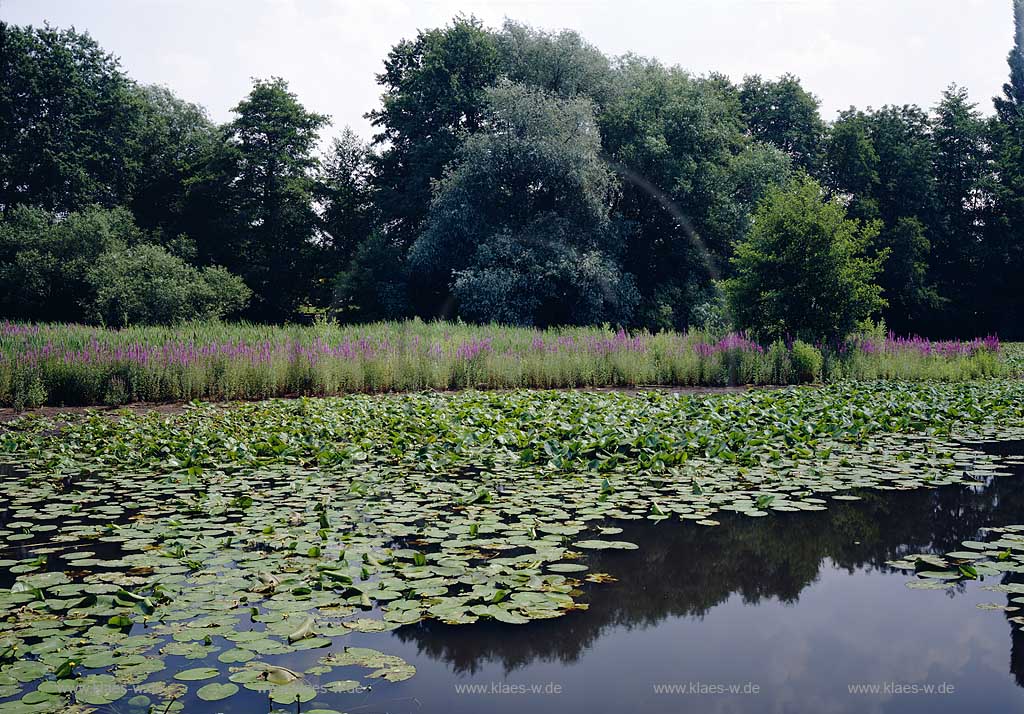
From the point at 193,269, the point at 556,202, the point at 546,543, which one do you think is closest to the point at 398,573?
the point at 546,543

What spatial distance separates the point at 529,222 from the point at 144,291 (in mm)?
12946

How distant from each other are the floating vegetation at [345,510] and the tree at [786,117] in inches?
1221

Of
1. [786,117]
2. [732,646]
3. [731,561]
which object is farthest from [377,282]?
[732,646]

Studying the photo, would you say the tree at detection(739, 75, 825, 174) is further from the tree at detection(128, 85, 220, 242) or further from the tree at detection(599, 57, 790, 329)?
the tree at detection(128, 85, 220, 242)

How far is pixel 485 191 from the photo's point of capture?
2567 centimetres

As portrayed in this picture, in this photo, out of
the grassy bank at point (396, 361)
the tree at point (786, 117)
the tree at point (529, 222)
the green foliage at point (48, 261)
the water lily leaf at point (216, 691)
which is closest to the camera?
the water lily leaf at point (216, 691)

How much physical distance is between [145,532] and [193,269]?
26.0 m

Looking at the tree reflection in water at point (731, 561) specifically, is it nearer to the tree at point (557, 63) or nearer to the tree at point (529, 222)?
the tree at point (529, 222)

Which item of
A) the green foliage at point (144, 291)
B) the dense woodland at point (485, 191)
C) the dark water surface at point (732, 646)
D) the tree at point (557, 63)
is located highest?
the tree at point (557, 63)

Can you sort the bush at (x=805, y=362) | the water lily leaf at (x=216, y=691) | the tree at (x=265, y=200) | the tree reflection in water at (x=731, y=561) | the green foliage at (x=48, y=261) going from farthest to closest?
the tree at (x=265, y=200), the green foliage at (x=48, y=261), the bush at (x=805, y=362), the tree reflection in water at (x=731, y=561), the water lily leaf at (x=216, y=691)

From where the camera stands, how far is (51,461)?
6332 mm

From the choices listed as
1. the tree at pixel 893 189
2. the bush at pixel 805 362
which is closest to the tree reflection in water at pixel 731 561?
the bush at pixel 805 362

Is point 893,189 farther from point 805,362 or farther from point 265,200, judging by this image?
point 265,200

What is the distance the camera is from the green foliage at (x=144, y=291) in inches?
979
